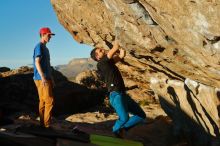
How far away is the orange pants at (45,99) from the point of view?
37.6 feet

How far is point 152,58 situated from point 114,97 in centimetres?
395

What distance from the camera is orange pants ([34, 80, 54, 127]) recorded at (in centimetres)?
1147

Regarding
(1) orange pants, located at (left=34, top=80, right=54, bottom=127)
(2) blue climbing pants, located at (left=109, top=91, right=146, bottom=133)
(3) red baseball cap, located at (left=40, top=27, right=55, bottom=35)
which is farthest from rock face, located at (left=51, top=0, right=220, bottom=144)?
(1) orange pants, located at (left=34, top=80, right=54, bottom=127)

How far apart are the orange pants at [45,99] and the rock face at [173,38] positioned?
280 centimetres

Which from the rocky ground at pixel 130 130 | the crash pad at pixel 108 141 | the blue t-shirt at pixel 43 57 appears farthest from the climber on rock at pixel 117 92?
the rocky ground at pixel 130 130

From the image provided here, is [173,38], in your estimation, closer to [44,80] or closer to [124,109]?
[124,109]

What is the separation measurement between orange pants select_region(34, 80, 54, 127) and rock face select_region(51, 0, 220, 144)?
2.80m

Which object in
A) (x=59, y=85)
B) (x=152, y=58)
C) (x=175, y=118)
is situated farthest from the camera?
(x=59, y=85)

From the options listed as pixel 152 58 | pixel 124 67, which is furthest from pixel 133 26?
pixel 124 67

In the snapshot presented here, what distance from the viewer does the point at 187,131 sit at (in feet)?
40.9

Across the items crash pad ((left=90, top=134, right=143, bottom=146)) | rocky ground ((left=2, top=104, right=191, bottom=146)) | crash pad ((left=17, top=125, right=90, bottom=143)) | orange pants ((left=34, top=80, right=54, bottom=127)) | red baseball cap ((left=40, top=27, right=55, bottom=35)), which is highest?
red baseball cap ((left=40, top=27, right=55, bottom=35))

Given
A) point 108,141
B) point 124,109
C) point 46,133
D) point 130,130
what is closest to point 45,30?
point 124,109

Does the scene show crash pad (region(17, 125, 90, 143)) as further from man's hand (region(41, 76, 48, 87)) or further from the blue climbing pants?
man's hand (region(41, 76, 48, 87))

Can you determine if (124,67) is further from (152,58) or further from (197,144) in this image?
(197,144)
